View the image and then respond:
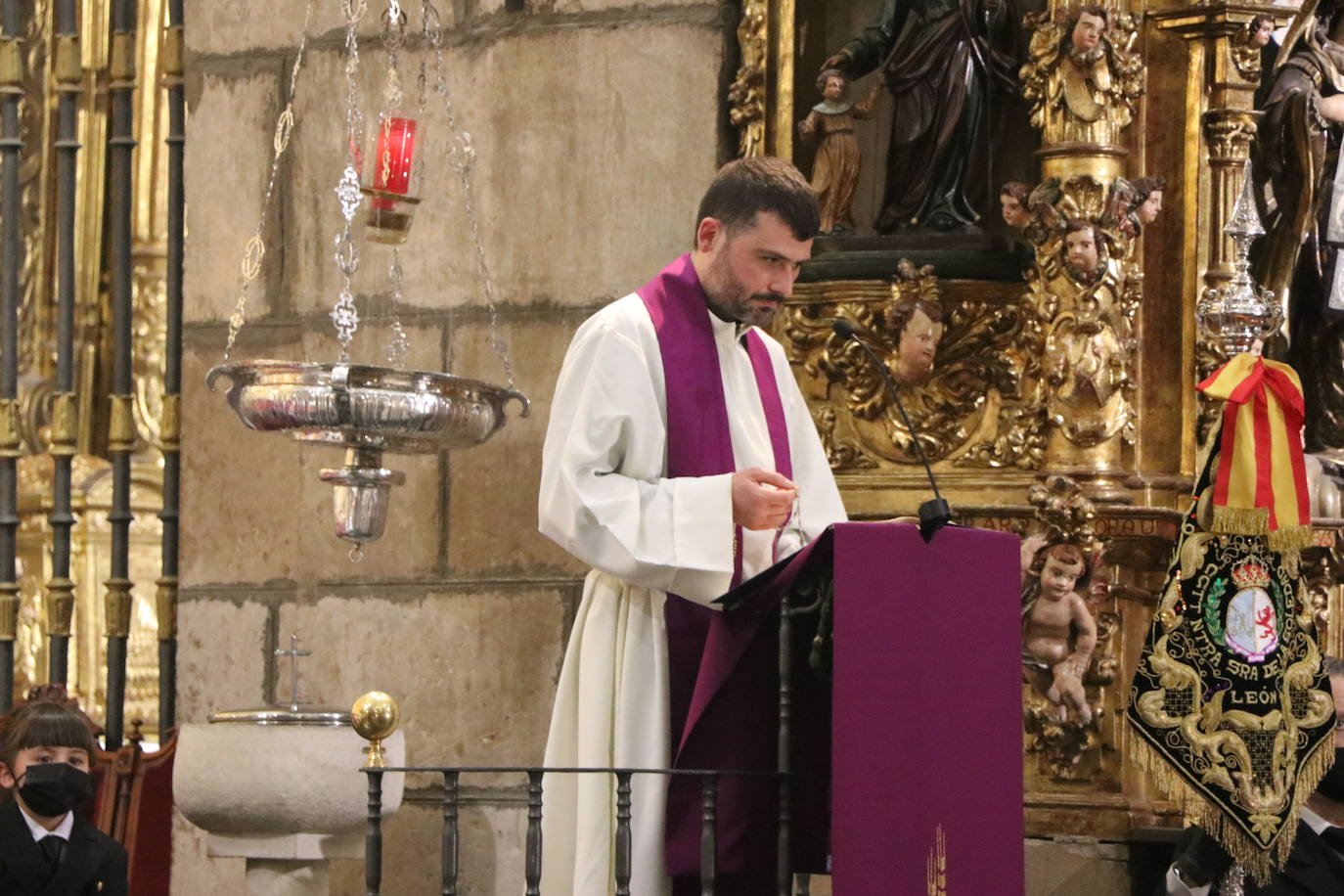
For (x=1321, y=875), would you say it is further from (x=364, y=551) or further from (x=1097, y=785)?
(x=364, y=551)

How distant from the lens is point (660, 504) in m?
4.55

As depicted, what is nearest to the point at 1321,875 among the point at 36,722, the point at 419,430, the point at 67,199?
the point at 419,430

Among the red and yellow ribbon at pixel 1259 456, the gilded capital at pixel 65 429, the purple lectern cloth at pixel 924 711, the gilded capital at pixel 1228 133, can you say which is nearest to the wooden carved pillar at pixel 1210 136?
the gilded capital at pixel 1228 133

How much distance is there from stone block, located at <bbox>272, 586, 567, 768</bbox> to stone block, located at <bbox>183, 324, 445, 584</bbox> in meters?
0.14

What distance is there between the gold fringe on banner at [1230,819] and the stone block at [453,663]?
191 centimetres

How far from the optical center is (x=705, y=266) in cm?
491

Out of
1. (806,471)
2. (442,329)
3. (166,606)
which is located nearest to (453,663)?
(442,329)

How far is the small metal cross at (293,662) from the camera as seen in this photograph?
20.3ft

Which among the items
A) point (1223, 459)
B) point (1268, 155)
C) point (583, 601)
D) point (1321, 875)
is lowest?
point (1321, 875)

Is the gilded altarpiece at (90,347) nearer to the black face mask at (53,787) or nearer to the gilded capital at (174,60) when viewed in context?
the gilded capital at (174,60)

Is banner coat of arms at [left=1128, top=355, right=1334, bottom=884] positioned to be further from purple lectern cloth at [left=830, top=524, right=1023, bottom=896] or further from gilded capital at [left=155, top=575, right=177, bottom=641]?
gilded capital at [left=155, top=575, right=177, bottom=641]

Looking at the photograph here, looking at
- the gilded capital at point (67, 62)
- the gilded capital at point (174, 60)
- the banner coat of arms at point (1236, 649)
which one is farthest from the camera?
the gilded capital at point (67, 62)

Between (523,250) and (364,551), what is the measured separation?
3.40 ft

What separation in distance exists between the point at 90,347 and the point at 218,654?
8.38 feet
